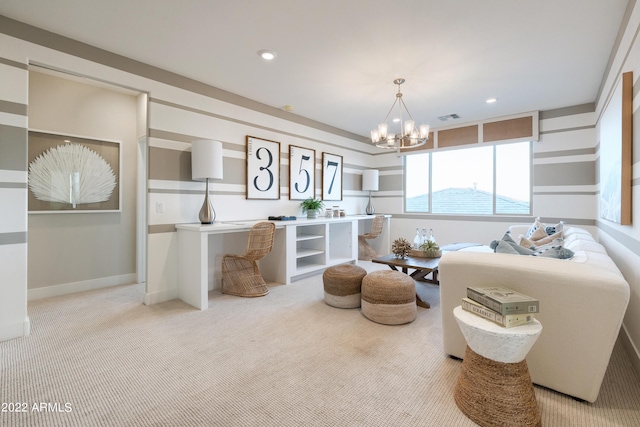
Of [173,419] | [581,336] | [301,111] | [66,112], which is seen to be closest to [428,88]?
[301,111]

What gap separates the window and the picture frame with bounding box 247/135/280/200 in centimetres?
314

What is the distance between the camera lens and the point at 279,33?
2656 millimetres

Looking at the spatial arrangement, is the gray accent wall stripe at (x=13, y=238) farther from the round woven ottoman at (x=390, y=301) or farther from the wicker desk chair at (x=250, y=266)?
the round woven ottoman at (x=390, y=301)

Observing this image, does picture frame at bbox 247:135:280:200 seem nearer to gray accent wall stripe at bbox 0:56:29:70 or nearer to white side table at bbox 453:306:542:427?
gray accent wall stripe at bbox 0:56:29:70

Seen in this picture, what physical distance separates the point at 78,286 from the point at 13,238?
5.22ft

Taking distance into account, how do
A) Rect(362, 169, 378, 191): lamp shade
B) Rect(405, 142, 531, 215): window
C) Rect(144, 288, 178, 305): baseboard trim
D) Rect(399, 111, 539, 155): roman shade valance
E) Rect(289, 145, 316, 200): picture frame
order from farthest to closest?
Rect(362, 169, 378, 191): lamp shade
Rect(405, 142, 531, 215): window
Rect(289, 145, 316, 200): picture frame
Rect(399, 111, 539, 155): roman shade valance
Rect(144, 288, 178, 305): baseboard trim

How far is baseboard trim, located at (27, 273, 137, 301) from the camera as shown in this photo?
349cm

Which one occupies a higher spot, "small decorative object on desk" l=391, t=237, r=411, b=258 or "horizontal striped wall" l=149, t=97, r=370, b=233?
"horizontal striped wall" l=149, t=97, r=370, b=233

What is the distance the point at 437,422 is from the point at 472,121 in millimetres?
5182

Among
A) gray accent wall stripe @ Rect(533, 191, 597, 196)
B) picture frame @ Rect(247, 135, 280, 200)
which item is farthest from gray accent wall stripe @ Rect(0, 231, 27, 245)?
gray accent wall stripe @ Rect(533, 191, 597, 196)

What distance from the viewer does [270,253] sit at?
4.40 metres

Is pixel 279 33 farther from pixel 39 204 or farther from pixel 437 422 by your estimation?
pixel 39 204

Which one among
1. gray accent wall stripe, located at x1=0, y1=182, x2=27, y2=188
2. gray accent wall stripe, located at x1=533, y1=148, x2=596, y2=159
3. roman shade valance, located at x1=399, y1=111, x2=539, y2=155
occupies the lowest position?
gray accent wall stripe, located at x1=0, y1=182, x2=27, y2=188

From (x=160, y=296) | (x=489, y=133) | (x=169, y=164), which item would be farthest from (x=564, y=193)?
(x=160, y=296)
